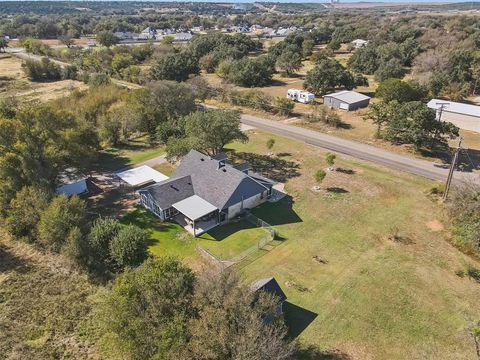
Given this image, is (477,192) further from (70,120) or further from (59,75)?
(59,75)

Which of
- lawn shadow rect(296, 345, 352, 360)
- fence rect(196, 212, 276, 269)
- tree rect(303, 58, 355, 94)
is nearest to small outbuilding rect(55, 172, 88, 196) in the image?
fence rect(196, 212, 276, 269)

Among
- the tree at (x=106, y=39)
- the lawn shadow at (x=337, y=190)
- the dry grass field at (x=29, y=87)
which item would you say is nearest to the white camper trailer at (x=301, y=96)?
the lawn shadow at (x=337, y=190)

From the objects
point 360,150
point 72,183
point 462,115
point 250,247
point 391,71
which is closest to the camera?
point 250,247

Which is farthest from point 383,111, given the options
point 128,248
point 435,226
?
point 128,248

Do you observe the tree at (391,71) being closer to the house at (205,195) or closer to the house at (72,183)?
the house at (205,195)

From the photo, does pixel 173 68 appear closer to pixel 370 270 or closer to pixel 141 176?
pixel 141 176

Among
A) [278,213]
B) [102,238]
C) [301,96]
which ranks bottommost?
[278,213]

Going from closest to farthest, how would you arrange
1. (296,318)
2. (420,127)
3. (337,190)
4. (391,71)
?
(296,318)
(337,190)
(420,127)
(391,71)
